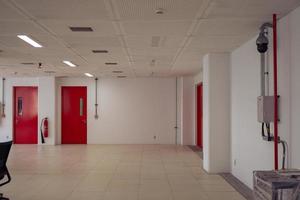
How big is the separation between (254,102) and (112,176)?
3.23 m

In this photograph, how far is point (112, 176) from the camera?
6.28 meters

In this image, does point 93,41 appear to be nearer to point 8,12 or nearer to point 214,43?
point 8,12

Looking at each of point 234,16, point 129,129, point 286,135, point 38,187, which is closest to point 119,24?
point 234,16

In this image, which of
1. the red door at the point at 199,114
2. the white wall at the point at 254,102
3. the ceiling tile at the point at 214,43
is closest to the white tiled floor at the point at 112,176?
the white wall at the point at 254,102

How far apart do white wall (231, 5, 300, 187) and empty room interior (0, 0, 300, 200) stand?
2cm

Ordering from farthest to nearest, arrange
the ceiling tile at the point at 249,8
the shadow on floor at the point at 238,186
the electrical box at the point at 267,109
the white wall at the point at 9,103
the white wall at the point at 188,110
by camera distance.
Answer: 1. the white wall at the point at 9,103
2. the white wall at the point at 188,110
3. the shadow on floor at the point at 238,186
4. the electrical box at the point at 267,109
5. the ceiling tile at the point at 249,8

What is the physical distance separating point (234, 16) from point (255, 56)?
1.31m

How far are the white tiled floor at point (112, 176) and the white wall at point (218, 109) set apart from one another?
497mm

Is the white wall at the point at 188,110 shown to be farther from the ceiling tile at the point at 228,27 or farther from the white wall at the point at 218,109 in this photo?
the ceiling tile at the point at 228,27

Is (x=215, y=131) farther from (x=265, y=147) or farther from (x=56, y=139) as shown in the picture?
(x=56, y=139)

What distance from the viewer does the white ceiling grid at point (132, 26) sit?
3439mm

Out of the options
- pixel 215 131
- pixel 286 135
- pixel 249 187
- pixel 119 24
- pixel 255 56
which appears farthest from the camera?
pixel 215 131

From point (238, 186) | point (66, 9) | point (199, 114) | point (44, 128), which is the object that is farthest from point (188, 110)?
point (66, 9)

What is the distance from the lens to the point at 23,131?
11.8 m
